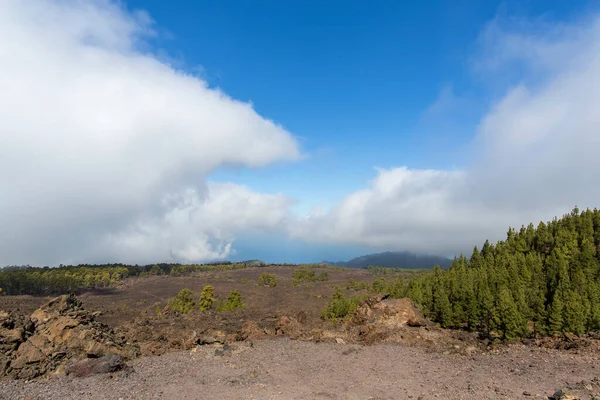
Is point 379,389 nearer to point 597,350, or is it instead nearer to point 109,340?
Result: point 597,350

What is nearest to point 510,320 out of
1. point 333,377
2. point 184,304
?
point 333,377

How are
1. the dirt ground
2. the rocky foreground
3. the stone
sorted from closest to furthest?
1. the dirt ground
2. the rocky foreground
3. the stone

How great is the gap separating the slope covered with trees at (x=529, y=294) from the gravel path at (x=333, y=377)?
1109cm

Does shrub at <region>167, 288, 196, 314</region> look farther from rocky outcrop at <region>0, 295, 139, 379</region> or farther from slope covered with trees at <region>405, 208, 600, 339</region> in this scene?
slope covered with trees at <region>405, 208, 600, 339</region>

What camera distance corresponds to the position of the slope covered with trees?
41.1 meters

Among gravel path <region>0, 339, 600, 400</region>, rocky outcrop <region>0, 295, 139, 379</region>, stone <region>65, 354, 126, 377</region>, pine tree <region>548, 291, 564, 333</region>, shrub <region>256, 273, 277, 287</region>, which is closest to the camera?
gravel path <region>0, 339, 600, 400</region>

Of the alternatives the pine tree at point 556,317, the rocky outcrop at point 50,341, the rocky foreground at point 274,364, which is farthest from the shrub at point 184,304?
the pine tree at point 556,317

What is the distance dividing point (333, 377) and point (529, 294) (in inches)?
1550

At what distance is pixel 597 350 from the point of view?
29.7 metres

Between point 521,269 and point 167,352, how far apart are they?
2383 inches

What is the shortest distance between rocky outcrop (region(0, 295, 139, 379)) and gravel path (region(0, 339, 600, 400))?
214 centimetres

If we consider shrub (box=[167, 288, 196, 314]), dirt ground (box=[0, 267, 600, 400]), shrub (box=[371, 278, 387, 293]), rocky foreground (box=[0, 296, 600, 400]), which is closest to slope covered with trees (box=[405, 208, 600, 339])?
dirt ground (box=[0, 267, 600, 400])

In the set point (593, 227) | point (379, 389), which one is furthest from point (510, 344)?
point (593, 227)

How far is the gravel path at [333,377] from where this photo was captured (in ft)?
70.0
